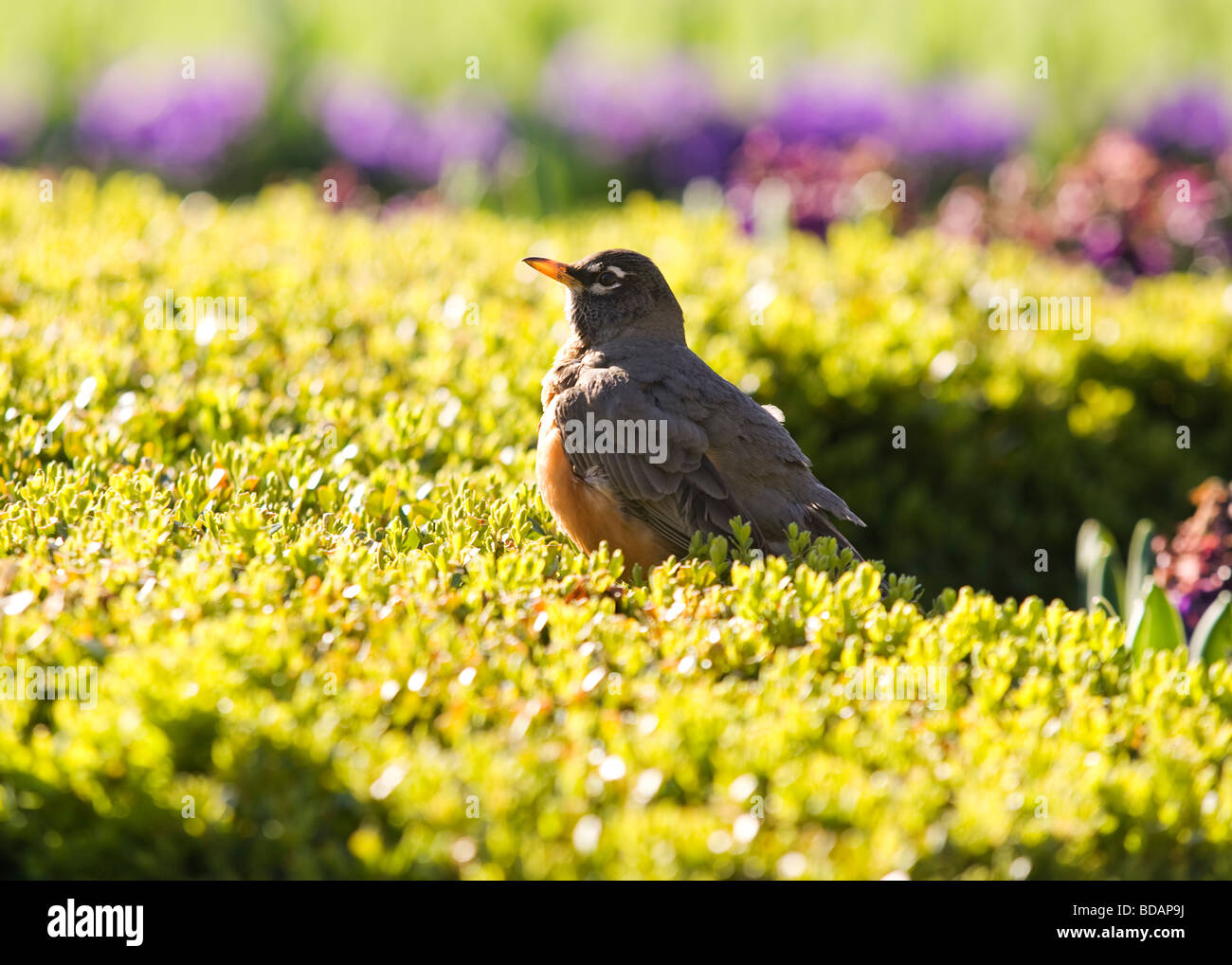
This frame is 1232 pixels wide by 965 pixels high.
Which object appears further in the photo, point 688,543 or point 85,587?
point 688,543

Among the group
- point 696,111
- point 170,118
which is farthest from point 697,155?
point 170,118

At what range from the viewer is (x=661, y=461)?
15.8ft

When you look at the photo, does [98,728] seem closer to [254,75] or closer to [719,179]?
[719,179]

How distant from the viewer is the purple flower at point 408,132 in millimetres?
11922

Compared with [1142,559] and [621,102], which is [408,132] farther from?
[1142,559]

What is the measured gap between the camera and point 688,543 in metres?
4.80

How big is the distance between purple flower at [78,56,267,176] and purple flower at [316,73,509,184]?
74 cm

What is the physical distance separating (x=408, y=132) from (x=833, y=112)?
12.8 feet

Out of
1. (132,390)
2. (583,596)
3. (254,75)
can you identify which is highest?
(254,75)

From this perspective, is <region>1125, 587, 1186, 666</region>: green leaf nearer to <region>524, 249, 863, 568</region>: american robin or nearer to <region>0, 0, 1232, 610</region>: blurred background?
<region>524, 249, 863, 568</region>: american robin

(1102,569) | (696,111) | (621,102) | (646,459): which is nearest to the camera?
(646,459)

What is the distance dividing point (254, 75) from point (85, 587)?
9.89 m

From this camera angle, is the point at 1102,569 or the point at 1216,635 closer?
the point at 1216,635

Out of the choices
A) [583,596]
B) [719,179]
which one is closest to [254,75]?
[719,179]
